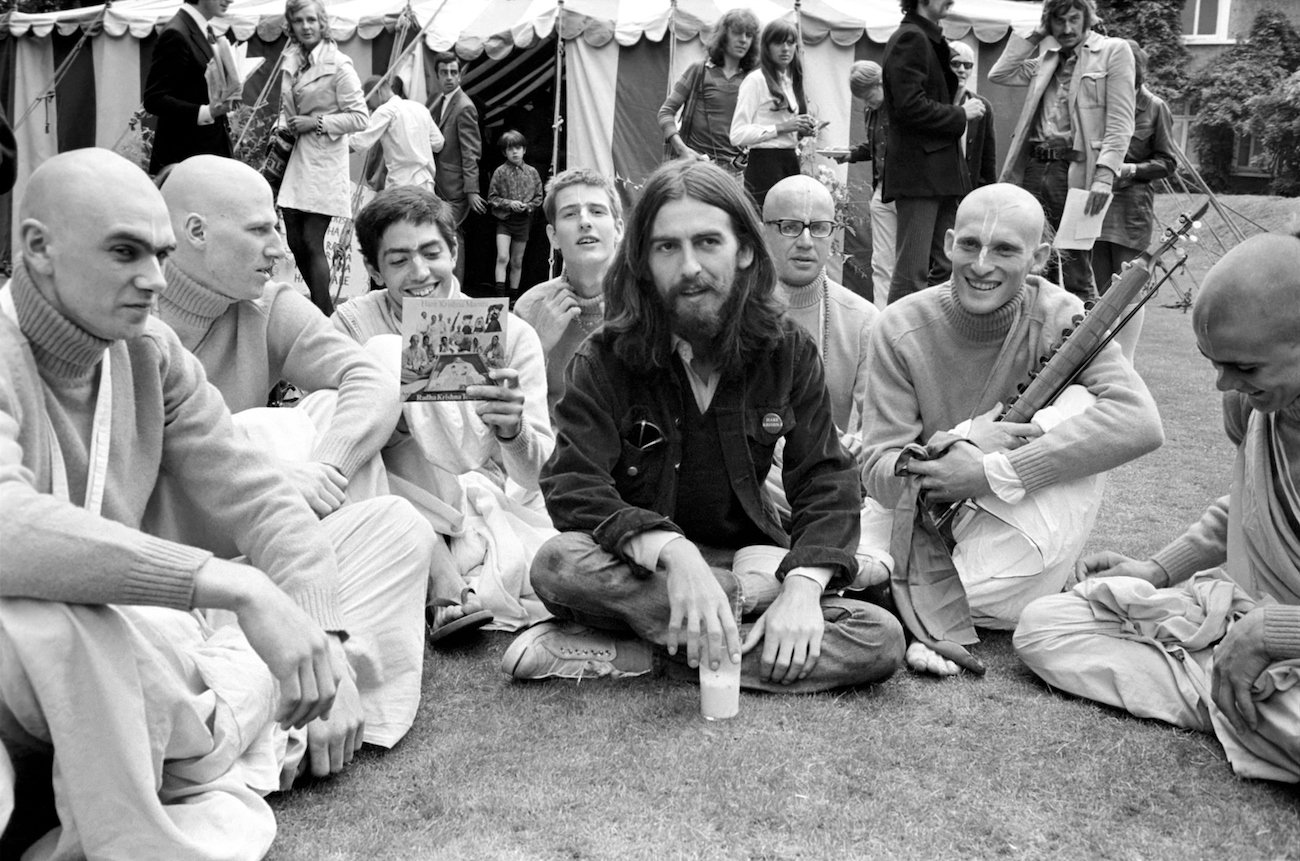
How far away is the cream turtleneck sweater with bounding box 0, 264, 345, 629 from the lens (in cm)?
239

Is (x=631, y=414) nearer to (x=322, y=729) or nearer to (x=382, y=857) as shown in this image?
(x=322, y=729)

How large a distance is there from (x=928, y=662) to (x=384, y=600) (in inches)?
68.3

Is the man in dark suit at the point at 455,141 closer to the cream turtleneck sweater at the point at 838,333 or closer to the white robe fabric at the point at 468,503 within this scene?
the cream turtleneck sweater at the point at 838,333

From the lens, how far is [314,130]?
9078 mm

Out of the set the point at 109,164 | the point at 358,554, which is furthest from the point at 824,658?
the point at 109,164

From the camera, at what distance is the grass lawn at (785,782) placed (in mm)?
2918

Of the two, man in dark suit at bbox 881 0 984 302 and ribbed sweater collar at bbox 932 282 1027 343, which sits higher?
man in dark suit at bbox 881 0 984 302

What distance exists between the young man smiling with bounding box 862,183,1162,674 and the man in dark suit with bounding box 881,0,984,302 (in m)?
2.87

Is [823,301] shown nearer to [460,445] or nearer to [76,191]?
[460,445]

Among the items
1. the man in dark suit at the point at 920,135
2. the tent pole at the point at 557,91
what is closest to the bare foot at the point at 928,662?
the man in dark suit at the point at 920,135

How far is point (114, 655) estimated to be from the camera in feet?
8.02

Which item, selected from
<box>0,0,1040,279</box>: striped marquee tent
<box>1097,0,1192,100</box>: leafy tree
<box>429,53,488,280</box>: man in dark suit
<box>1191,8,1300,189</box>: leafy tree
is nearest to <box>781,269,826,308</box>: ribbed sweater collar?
<box>429,53,488,280</box>: man in dark suit

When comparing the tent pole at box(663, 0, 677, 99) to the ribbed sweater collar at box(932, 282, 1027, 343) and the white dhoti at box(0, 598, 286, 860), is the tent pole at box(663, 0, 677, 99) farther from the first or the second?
the white dhoti at box(0, 598, 286, 860)

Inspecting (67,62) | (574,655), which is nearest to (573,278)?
(574,655)
